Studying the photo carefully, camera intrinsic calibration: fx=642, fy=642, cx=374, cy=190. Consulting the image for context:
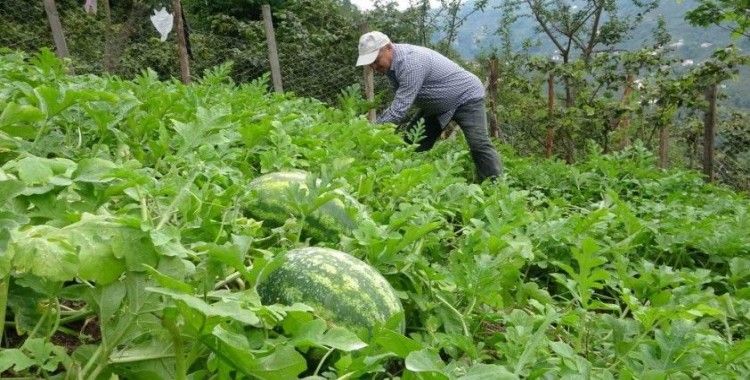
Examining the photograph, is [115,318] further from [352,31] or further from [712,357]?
[352,31]

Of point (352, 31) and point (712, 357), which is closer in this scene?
point (712, 357)

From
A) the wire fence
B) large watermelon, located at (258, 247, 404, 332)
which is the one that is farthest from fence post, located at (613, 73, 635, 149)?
large watermelon, located at (258, 247, 404, 332)

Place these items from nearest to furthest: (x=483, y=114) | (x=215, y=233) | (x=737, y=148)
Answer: (x=215, y=233)
(x=483, y=114)
(x=737, y=148)

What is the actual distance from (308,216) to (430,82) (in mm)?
4191

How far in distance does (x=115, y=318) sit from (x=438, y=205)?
5.13 ft

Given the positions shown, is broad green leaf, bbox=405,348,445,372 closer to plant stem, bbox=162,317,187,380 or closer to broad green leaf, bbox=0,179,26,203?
plant stem, bbox=162,317,187,380

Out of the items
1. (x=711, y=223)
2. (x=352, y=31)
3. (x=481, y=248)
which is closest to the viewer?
(x=481, y=248)

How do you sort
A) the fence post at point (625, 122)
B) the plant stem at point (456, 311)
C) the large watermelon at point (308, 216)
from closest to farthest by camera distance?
the plant stem at point (456, 311) → the large watermelon at point (308, 216) → the fence post at point (625, 122)

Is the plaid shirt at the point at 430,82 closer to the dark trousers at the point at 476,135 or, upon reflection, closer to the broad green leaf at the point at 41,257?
the dark trousers at the point at 476,135

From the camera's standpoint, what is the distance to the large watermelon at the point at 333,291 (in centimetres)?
150

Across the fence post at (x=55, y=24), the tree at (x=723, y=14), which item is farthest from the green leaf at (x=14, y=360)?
the fence post at (x=55, y=24)

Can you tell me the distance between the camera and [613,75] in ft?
36.6

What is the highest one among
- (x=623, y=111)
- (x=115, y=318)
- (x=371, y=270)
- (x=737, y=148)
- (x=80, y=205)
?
(x=80, y=205)

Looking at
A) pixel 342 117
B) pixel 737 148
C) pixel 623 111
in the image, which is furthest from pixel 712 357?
pixel 737 148
